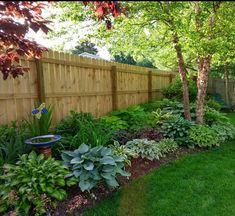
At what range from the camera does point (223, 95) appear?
14195mm

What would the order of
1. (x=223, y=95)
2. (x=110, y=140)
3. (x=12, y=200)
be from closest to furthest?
1. (x=12, y=200)
2. (x=110, y=140)
3. (x=223, y=95)

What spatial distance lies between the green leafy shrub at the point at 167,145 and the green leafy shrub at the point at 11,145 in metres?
2.40

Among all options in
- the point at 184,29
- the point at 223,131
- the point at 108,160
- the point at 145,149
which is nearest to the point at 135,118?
the point at 145,149

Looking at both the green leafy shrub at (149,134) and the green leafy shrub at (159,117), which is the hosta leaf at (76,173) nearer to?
the green leafy shrub at (149,134)

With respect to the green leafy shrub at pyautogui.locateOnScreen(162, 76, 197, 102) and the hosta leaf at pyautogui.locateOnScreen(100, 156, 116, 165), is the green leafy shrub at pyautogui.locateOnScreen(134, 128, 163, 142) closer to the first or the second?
the hosta leaf at pyautogui.locateOnScreen(100, 156, 116, 165)

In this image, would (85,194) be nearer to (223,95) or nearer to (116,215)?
(116,215)

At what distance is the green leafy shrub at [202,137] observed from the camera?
561 centimetres

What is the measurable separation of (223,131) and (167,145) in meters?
2.00

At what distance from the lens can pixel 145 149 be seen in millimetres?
4750

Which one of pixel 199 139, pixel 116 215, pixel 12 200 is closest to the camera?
pixel 12 200

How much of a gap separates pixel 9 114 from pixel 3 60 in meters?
2.03

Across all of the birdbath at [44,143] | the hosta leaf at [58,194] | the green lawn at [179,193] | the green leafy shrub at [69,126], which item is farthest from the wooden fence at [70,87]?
the green lawn at [179,193]

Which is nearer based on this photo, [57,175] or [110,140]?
[57,175]

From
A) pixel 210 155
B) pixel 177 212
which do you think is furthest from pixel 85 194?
pixel 210 155
